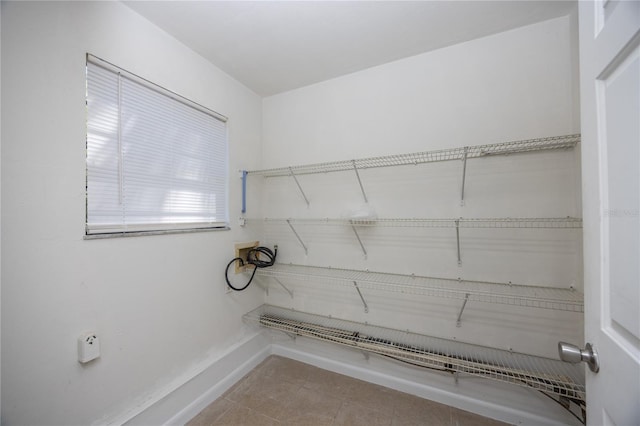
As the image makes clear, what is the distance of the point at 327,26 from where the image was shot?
1.50 meters

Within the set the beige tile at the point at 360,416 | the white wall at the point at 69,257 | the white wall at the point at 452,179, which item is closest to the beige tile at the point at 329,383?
the beige tile at the point at 360,416

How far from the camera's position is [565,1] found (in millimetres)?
1306

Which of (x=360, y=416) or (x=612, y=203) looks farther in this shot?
(x=360, y=416)

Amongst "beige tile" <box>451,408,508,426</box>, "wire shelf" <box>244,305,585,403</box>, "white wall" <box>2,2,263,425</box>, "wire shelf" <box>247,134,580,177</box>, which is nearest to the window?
"white wall" <box>2,2,263,425</box>

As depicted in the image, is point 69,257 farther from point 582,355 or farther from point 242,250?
point 582,355

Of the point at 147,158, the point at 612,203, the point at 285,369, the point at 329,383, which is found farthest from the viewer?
the point at 285,369

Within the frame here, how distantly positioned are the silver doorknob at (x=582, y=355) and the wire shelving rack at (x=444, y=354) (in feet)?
2.84

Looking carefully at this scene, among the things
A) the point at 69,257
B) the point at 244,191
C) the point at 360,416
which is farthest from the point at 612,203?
the point at 244,191

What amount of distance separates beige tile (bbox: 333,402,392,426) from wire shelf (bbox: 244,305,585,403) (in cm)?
36

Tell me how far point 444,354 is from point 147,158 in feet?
7.69

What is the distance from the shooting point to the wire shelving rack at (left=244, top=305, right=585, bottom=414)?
1303 mm

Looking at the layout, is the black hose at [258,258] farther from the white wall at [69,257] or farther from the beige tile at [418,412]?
the beige tile at [418,412]

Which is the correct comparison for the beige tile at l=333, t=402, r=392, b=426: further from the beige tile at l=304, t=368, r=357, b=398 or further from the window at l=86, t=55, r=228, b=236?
the window at l=86, t=55, r=228, b=236

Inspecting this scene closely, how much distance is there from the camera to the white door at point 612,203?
1.60ft
